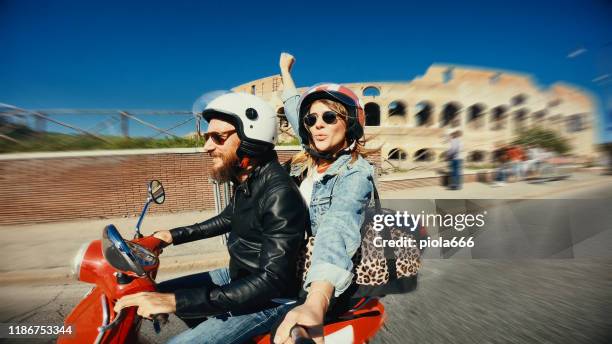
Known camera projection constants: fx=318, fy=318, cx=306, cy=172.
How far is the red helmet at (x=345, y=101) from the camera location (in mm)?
1748

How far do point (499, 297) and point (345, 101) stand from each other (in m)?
3.06

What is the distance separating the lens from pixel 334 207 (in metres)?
1.51

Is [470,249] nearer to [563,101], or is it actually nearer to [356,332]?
[563,101]

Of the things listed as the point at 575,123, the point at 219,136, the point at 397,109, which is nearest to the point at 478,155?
the point at 575,123

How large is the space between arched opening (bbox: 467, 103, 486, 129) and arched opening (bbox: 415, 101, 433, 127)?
11.7 inches

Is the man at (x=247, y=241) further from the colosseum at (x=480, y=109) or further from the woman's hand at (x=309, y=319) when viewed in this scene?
the colosseum at (x=480, y=109)

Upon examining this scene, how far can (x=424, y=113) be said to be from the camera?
97.0 inches

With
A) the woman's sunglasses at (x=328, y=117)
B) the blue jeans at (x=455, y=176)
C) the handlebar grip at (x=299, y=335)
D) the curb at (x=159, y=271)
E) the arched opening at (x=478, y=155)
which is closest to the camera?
the handlebar grip at (x=299, y=335)

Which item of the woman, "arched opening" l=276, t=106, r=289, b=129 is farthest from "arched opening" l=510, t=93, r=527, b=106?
"arched opening" l=276, t=106, r=289, b=129

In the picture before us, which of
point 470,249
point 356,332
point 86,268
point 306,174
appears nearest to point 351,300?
point 356,332

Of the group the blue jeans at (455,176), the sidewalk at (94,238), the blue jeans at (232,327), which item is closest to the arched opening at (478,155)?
the sidewalk at (94,238)

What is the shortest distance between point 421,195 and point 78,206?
9711 millimetres

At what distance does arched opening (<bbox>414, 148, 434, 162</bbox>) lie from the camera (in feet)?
8.96

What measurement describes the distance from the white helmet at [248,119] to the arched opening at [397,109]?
41.3 inches
